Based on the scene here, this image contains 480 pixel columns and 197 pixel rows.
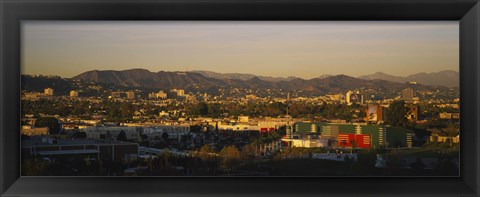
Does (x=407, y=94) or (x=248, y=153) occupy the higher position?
(x=407, y=94)

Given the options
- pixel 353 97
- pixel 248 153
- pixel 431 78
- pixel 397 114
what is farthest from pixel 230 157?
pixel 431 78

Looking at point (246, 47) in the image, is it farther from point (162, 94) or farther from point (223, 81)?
point (162, 94)

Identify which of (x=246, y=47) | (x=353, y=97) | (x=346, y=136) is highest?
(x=246, y=47)

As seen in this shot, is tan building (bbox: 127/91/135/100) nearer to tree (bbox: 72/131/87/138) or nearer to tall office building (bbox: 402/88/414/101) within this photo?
tree (bbox: 72/131/87/138)

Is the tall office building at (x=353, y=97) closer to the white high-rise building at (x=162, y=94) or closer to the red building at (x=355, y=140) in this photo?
the red building at (x=355, y=140)

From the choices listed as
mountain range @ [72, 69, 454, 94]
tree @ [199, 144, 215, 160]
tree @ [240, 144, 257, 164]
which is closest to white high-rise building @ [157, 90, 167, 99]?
mountain range @ [72, 69, 454, 94]

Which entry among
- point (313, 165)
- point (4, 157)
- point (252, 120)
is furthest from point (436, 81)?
point (4, 157)

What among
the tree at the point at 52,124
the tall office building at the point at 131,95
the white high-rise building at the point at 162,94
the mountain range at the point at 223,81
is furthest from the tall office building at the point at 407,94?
the tree at the point at 52,124
